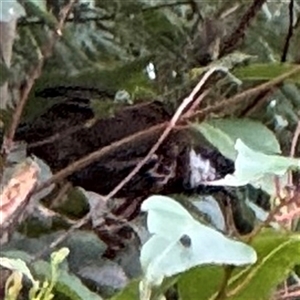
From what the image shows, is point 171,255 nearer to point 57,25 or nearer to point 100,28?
point 57,25

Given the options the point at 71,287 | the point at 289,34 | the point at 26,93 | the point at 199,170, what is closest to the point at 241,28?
the point at 289,34

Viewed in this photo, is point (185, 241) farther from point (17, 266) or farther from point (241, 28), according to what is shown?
point (241, 28)

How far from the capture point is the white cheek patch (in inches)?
34.4

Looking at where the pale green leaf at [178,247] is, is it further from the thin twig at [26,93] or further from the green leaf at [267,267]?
the thin twig at [26,93]

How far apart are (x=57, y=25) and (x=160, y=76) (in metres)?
0.19

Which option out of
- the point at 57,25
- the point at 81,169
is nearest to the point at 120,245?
the point at 81,169

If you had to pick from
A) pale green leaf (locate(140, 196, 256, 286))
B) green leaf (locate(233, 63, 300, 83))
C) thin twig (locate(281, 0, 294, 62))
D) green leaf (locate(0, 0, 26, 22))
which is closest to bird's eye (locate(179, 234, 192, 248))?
pale green leaf (locate(140, 196, 256, 286))

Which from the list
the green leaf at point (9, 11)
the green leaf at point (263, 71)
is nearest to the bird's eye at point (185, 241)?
the green leaf at point (9, 11)

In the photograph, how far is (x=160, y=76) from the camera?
3.22 ft

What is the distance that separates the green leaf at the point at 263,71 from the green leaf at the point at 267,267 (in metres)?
0.22

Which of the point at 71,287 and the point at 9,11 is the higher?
the point at 9,11

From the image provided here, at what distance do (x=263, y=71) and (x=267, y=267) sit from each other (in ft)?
0.78

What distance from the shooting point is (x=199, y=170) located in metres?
0.88

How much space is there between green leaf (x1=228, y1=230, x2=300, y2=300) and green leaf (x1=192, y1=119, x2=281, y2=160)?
5.1 inches
